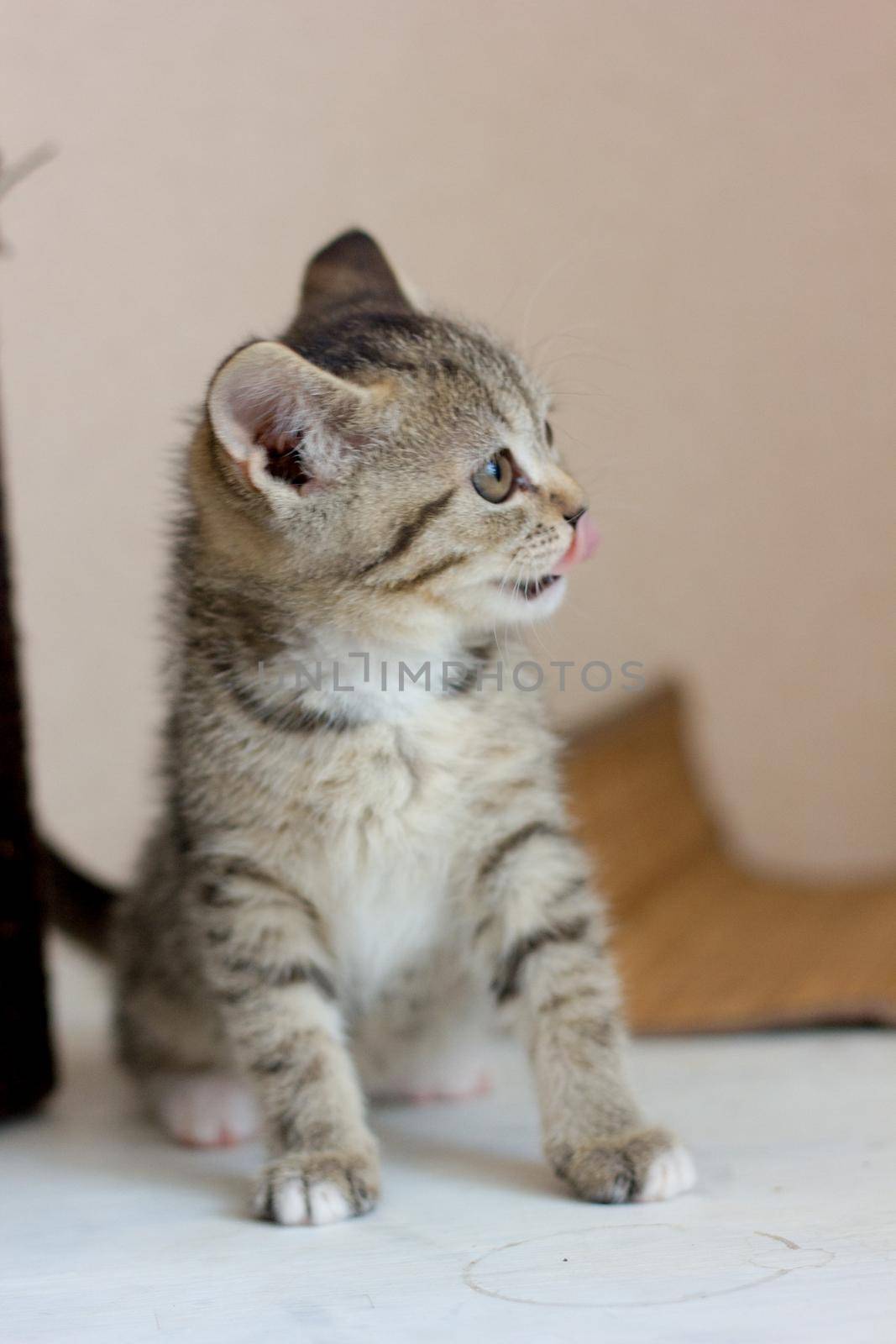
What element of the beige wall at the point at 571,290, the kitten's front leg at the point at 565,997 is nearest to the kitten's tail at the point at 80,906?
the beige wall at the point at 571,290

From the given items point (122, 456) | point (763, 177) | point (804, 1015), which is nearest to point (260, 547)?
point (804, 1015)

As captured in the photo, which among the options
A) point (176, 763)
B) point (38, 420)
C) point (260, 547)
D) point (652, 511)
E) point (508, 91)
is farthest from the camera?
point (652, 511)

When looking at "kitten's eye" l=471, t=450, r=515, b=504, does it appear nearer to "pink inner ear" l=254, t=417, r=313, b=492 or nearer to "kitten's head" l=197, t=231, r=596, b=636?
"kitten's head" l=197, t=231, r=596, b=636

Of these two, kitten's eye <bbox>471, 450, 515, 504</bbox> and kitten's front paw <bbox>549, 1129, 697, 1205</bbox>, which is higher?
kitten's eye <bbox>471, 450, 515, 504</bbox>

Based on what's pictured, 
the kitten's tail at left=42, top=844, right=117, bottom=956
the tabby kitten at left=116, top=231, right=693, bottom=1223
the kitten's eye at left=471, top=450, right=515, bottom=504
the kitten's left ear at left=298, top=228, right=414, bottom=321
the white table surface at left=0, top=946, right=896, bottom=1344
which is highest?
the kitten's left ear at left=298, top=228, right=414, bottom=321

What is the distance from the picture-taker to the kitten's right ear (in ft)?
3.75

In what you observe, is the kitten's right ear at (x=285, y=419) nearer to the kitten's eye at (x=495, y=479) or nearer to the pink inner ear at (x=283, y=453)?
the pink inner ear at (x=283, y=453)

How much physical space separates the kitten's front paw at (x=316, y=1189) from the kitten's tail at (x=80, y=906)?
0.67 m

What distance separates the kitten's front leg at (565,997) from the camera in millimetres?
1190

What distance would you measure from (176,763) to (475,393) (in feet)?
1.46

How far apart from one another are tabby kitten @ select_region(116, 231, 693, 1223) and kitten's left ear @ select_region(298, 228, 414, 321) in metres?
0.15

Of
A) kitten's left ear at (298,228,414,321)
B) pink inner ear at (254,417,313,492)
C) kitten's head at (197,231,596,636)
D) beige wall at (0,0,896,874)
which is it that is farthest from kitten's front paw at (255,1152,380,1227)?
beige wall at (0,0,896,874)

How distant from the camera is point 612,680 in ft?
8.52

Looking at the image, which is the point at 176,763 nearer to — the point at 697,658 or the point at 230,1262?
the point at 230,1262
